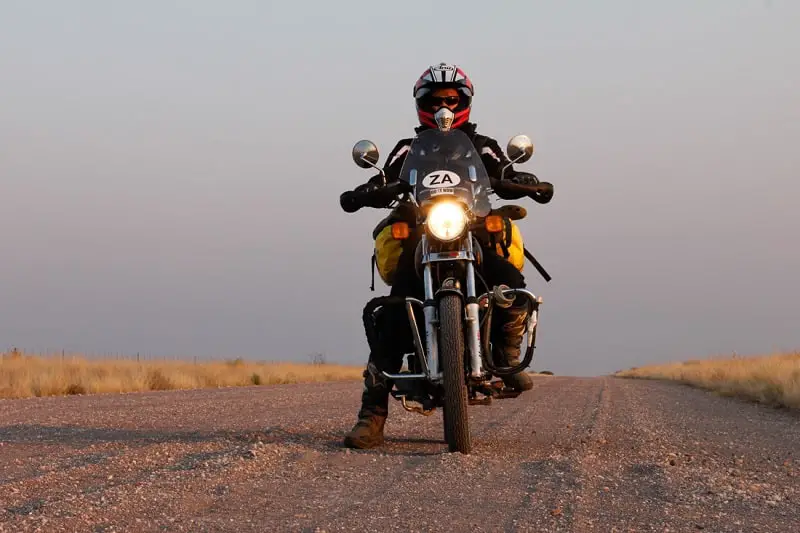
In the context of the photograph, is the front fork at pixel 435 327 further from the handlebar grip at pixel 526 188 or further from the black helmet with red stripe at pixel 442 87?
the black helmet with red stripe at pixel 442 87

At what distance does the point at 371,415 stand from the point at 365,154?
196 centimetres

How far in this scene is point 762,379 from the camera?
18.6 metres

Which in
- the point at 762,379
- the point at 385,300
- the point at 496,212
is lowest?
the point at 762,379

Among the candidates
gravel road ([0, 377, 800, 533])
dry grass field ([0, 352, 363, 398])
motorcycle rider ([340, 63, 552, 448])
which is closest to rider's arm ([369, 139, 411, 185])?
motorcycle rider ([340, 63, 552, 448])

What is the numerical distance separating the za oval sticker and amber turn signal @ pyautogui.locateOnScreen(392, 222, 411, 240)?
0.32 meters

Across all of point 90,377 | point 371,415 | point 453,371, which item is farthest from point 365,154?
point 90,377

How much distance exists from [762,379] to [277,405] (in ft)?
35.8

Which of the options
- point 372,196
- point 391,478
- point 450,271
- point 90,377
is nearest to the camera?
point 391,478

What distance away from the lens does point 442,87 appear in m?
7.12

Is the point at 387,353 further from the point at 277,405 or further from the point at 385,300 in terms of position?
the point at 277,405

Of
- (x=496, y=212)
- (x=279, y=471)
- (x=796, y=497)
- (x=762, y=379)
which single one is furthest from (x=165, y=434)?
(x=762, y=379)

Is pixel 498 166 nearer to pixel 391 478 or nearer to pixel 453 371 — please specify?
pixel 453 371

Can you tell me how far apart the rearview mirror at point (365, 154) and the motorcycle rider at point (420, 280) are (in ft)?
0.62

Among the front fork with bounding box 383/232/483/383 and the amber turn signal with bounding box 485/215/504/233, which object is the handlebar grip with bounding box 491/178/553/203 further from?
the front fork with bounding box 383/232/483/383
